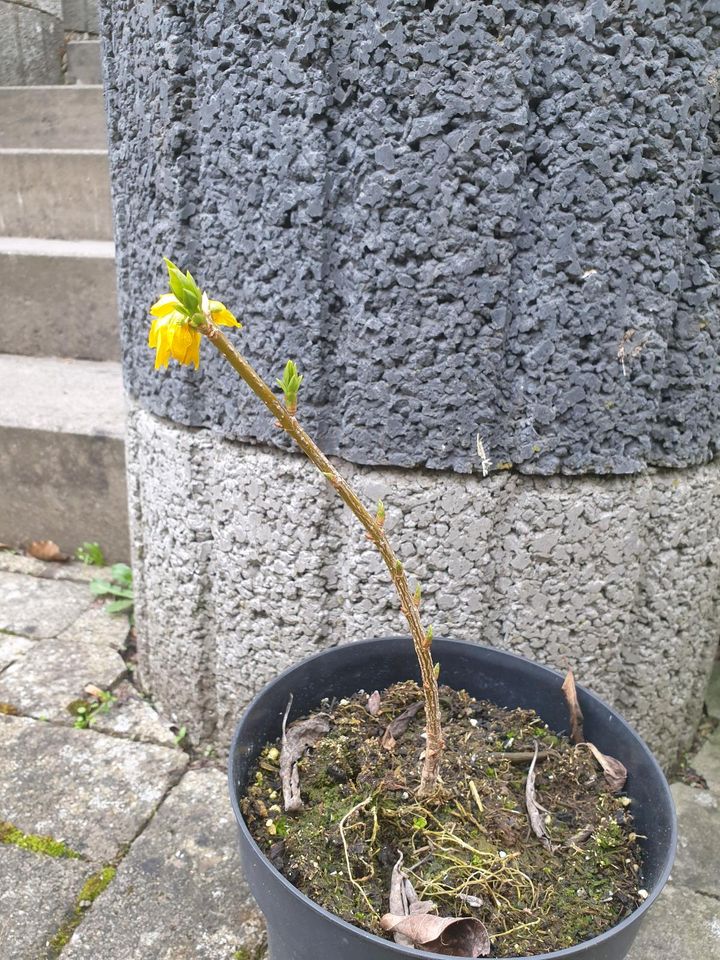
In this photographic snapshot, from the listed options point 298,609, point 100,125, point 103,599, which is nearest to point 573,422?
point 298,609

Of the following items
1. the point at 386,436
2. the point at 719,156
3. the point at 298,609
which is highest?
the point at 719,156

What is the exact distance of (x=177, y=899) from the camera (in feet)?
4.82

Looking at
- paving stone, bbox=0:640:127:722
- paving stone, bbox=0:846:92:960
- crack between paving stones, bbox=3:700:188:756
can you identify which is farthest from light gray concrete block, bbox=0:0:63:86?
paving stone, bbox=0:846:92:960

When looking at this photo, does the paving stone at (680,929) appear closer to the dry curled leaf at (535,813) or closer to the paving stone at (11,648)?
the dry curled leaf at (535,813)

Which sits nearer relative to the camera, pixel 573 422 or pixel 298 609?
pixel 573 422

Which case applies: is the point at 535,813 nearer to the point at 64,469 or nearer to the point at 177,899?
the point at 177,899

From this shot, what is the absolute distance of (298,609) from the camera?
5.19 ft

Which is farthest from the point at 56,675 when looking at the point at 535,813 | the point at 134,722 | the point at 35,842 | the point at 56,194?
the point at 56,194

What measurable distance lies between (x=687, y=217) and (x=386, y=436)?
67 cm

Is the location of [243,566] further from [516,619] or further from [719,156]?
[719,156]

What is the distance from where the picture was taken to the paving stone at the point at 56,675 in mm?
1988

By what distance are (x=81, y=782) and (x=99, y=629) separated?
654 mm

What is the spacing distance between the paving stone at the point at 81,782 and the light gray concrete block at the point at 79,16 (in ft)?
19.1

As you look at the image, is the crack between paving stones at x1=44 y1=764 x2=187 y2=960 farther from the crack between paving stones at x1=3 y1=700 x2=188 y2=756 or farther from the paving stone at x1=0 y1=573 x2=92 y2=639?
the paving stone at x1=0 y1=573 x2=92 y2=639
